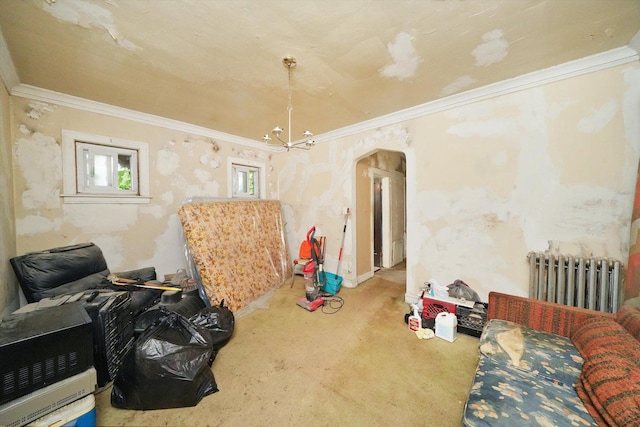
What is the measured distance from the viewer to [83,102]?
2.50 metres

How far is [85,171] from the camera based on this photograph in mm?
2594

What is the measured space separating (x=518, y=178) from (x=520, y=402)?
2.02m

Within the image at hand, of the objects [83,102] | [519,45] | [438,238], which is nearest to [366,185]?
[438,238]

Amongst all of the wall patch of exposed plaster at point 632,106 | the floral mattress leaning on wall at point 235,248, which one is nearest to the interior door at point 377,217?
the floral mattress leaning on wall at point 235,248

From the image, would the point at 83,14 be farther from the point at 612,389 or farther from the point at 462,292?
the point at 462,292

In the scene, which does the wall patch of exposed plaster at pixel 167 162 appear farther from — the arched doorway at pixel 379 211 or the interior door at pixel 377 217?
the interior door at pixel 377 217

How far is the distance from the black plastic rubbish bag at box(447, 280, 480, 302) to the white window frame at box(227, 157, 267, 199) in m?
3.43

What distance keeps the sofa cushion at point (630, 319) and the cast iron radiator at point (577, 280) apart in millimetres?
514

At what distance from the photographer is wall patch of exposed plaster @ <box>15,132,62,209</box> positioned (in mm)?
2234

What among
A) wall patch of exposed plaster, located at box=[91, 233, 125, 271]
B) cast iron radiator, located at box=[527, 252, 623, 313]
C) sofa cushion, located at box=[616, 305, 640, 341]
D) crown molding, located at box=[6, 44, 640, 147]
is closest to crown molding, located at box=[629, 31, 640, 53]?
crown molding, located at box=[6, 44, 640, 147]

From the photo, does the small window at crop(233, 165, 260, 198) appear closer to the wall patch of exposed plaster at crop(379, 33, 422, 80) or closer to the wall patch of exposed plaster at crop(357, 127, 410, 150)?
the wall patch of exposed plaster at crop(357, 127, 410, 150)

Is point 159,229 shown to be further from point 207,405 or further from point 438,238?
point 438,238

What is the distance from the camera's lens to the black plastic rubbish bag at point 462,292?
2.40 metres

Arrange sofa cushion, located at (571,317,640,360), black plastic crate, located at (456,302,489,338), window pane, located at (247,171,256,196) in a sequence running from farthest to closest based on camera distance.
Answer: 1. window pane, located at (247,171,256,196)
2. black plastic crate, located at (456,302,489,338)
3. sofa cushion, located at (571,317,640,360)
